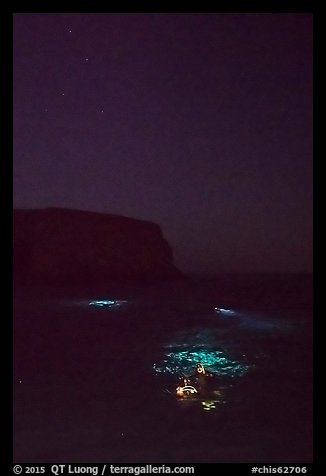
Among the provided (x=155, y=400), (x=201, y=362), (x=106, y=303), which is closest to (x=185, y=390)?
(x=155, y=400)

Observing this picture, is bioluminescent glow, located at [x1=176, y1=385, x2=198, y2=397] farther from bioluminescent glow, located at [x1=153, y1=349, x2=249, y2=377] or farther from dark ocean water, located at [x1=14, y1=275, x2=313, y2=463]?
bioluminescent glow, located at [x1=153, y1=349, x2=249, y2=377]

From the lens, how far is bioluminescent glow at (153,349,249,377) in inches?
388

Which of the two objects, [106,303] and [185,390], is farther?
[106,303]

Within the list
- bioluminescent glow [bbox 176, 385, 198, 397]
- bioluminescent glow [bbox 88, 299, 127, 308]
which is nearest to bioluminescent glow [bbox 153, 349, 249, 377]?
bioluminescent glow [bbox 176, 385, 198, 397]

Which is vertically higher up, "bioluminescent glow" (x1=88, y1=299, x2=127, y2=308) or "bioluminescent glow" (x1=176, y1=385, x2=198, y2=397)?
"bioluminescent glow" (x1=176, y1=385, x2=198, y2=397)

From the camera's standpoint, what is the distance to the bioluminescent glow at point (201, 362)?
9844 mm

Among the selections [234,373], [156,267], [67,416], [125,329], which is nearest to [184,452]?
[67,416]

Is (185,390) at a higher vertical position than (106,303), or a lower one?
higher

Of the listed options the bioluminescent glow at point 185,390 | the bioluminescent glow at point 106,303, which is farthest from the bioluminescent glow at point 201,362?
the bioluminescent glow at point 106,303

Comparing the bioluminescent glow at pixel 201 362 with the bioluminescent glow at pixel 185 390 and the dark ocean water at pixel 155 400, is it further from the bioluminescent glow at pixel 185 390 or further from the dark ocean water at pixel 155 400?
the bioluminescent glow at pixel 185 390

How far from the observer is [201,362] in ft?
33.8

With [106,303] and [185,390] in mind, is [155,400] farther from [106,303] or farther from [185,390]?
[106,303]
